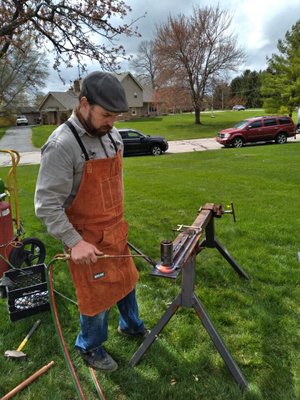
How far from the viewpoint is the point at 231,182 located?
369 inches

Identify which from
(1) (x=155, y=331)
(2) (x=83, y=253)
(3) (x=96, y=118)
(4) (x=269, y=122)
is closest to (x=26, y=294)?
(1) (x=155, y=331)

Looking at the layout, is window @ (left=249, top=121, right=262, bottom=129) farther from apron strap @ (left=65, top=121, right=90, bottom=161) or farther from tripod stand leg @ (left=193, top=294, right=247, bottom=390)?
apron strap @ (left=65, top=121, right=90, bottom=161)

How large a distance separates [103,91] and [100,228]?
2.79 ft

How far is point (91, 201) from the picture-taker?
229 cm

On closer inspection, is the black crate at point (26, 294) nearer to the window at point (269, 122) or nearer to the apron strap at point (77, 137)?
the apron strap at point (77, 137)

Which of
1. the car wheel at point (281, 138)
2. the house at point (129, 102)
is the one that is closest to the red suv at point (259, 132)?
the car wheel at point (281, 138)

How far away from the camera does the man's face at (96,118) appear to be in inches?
84.4

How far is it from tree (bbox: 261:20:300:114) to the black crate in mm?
30856

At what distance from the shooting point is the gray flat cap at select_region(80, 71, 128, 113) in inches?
82.0

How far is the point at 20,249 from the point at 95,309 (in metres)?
2.16

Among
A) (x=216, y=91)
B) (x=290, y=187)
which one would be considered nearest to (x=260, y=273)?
(x=290, y=187)

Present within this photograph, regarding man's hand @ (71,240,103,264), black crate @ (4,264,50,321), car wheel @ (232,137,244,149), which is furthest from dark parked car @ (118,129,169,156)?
man's hand @ (71,240,103,264)

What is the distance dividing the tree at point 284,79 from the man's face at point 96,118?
31383 mm

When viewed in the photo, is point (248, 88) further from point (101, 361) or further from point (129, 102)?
point (101, 361)
